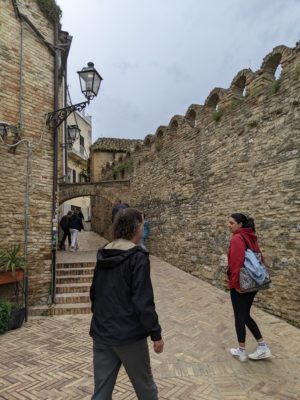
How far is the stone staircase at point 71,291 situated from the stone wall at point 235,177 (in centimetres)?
277

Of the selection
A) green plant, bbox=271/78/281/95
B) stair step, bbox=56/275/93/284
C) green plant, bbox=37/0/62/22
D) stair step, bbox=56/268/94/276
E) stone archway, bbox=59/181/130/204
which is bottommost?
stair step, bbox=56/275/93/284

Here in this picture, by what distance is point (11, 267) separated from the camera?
21.3 feet

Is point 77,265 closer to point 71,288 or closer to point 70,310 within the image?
point 71,288

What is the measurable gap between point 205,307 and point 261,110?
3890 millimetres

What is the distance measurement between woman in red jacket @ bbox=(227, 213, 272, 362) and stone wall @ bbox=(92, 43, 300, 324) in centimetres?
182

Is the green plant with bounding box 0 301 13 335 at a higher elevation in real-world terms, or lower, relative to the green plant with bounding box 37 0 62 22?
lower

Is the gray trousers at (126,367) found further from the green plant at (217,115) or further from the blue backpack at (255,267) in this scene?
the green plant at (217,115)

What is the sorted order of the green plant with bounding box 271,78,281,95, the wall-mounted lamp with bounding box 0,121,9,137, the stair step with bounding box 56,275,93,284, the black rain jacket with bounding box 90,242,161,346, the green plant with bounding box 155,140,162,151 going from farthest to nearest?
the green plant with bounding box 155,140,162,151 < the stair step with bounding box 56,275,93,284 < the wall-mounted lamp with bounding box 0,121,9,137 < the green plant with bounding box 271,78,281,95 < the black rain jacket with bounding box 90,242,161,346

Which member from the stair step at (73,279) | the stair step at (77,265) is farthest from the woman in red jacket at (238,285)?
the stair step at (77,265)

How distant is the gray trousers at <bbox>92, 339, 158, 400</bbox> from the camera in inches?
100

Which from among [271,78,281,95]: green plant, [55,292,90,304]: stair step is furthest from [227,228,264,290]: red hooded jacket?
[55,292,90,304]: stair step

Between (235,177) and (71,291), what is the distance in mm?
4337

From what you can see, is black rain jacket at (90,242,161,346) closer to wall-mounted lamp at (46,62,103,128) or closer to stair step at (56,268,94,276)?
wall-mounted lamp at (46,62,103,128)

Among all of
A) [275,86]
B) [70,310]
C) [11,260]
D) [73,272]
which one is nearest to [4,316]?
[11,260]
